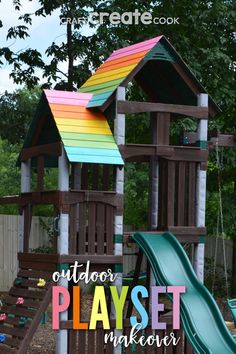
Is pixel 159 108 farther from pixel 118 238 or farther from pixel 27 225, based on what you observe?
pixel 27 225

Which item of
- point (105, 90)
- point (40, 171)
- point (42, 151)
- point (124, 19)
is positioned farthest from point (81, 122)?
point (124, 19)

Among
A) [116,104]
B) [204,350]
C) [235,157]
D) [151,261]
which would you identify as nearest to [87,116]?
[116,104]

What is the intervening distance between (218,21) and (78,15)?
294cm

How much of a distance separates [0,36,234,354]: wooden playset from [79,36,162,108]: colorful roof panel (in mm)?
19

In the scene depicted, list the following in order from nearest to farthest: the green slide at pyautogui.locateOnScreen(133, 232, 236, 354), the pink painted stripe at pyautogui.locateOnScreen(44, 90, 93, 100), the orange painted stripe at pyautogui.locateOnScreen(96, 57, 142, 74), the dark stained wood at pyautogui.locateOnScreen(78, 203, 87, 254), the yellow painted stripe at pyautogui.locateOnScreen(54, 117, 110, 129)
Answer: the green slide at pyautogui.locateOnScreen(133, 232, 236, 354)
the dark stained wood at pyautogui.locateOnScreen(78, 203, 87, 254)
the yellow painted stripe at pyautogui.locateOnScreen(54, 117, 110, 129)
the orange painted stripe at pyautogui.locateOnScreen(96, 57, 142, 74)
the pink painted stripe at pyautogui.locateOnScreen(44, 90, 93, 100)

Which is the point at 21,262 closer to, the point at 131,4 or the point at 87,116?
the point at 87,116

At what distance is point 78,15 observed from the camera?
1559 cm

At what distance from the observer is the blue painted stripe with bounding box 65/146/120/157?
897cm

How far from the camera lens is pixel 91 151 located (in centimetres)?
912

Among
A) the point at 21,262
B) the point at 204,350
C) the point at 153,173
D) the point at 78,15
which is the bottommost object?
the point at 204,350

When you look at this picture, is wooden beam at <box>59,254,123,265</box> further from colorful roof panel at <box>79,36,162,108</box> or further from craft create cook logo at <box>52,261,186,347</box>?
colorful roof panel at <box>79,36,162,108</box>

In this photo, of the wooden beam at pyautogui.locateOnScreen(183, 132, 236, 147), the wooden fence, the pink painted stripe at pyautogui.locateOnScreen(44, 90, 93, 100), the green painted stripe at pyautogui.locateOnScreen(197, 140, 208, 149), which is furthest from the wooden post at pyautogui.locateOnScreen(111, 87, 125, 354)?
the wooden fence

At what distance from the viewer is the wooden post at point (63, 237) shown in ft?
29.3

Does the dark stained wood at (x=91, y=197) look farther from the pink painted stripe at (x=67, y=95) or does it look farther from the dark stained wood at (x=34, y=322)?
the pink painted stripe at (x=67, y=95)
